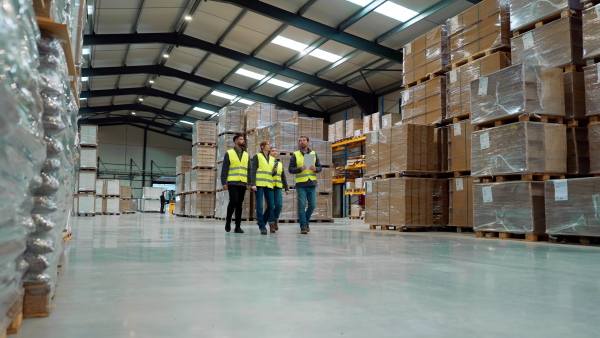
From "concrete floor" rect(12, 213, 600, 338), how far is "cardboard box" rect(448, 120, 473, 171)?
12.2ft

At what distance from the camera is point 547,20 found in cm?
614

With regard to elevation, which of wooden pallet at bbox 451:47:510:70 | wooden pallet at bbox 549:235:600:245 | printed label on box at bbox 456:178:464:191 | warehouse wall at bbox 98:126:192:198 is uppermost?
warehouse wall at bbox 98:126:192:198

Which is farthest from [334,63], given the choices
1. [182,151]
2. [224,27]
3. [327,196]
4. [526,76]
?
[182,151]

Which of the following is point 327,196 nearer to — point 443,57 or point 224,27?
point 443,57

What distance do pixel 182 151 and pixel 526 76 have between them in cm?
3059

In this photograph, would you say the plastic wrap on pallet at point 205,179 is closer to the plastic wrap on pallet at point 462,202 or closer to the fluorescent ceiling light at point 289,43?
the fluorescent ceiling light at point 289,43

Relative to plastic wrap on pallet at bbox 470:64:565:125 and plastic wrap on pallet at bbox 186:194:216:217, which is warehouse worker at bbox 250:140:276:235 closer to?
plastic wrap on pallet at bbox 470:64:565:125

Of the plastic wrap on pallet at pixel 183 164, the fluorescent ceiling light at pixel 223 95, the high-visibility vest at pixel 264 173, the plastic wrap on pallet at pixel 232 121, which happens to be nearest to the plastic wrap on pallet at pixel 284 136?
the plastic wrap on pallet at pixel 232 121

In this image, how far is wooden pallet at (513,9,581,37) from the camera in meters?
5.77

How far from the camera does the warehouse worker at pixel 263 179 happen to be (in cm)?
674

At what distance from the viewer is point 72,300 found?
1979mm

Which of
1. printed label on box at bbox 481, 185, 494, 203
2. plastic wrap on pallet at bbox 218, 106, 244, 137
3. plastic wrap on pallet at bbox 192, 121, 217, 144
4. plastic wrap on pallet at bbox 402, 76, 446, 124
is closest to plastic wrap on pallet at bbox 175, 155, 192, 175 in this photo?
plastic wrap on pallet at bbox 192, 121, 217, 144

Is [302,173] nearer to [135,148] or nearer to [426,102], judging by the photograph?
[426,102]

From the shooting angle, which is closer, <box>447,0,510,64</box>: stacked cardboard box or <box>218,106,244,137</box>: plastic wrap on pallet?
<box>447,0,510,64</box>: stacked cardboard box
